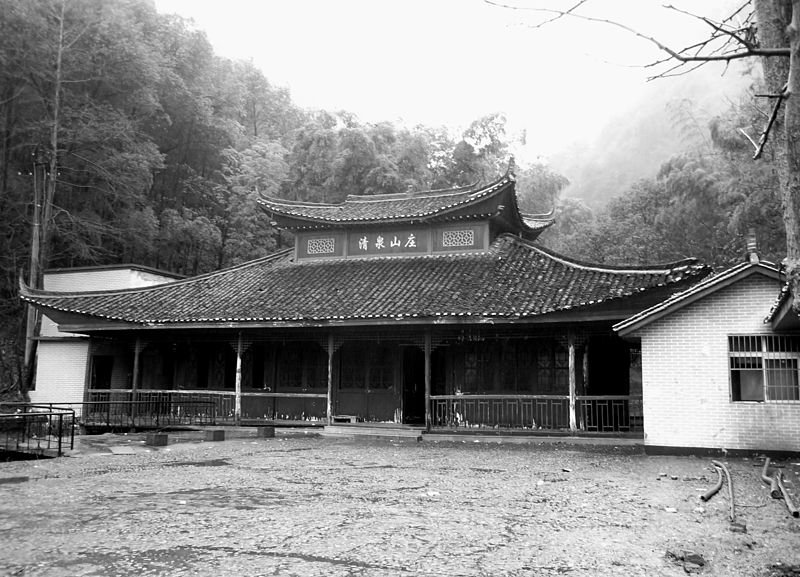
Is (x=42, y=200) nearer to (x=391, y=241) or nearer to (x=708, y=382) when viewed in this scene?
(x=391, y=241)

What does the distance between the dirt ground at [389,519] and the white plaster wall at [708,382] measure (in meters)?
0.63

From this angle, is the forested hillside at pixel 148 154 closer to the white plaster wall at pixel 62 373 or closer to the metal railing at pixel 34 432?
the white plaster wall at pixel 62 373

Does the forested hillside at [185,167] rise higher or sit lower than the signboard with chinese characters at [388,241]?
higher

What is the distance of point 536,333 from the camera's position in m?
15.8

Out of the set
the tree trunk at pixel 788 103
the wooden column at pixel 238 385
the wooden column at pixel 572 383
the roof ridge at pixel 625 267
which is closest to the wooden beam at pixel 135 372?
the wooden column at pixel 238 385

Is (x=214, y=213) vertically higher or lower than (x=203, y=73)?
lower

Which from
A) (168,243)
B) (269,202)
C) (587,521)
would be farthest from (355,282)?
(168,243)

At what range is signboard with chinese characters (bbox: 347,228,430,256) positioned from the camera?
1981 centimetres

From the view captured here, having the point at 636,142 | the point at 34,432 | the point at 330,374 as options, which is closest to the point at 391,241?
the point at 330,374

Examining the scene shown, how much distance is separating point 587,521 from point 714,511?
5.05 ft

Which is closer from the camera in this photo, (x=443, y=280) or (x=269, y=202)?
(x=443, y=280)

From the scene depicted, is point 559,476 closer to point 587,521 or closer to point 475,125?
point 587,521

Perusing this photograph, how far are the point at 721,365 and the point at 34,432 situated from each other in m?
16.7

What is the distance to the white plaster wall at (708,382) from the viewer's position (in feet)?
38.3
